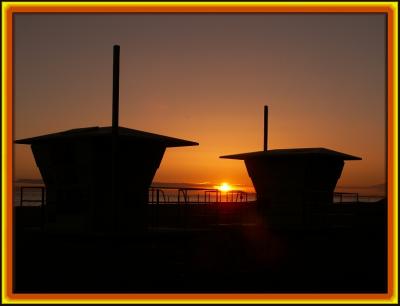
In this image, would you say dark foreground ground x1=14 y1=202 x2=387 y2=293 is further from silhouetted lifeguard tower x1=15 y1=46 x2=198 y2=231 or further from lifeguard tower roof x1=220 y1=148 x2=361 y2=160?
lifeguard tower roof x1=220 y1=148 x2=361 y2=160

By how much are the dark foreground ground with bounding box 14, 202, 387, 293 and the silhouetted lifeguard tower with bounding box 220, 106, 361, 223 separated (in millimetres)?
1155

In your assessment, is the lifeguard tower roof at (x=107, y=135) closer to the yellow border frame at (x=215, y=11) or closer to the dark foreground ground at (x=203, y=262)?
the dark foreground ground at (x=203, y=262)

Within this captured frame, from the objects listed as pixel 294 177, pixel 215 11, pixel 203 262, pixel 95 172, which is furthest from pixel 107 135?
pixel 294 177

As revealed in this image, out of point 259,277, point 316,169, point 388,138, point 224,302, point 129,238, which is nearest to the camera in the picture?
point 224,302

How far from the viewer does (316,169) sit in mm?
17875

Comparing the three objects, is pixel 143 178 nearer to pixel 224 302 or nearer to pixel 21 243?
pixel 21 243

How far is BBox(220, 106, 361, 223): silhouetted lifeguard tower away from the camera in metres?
17.7

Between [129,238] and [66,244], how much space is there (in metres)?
2.09

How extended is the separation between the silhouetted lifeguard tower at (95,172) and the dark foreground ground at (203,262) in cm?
66

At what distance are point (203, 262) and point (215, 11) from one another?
22.3 ft

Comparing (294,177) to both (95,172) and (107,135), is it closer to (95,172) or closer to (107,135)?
(95,172)

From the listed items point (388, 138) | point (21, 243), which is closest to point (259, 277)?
point (388, 138)

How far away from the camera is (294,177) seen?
17.9 metres

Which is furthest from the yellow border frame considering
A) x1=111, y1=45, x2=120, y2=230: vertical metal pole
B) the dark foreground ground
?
x1=111, y1=45, x2=120, y2=230: vertical metal pole
